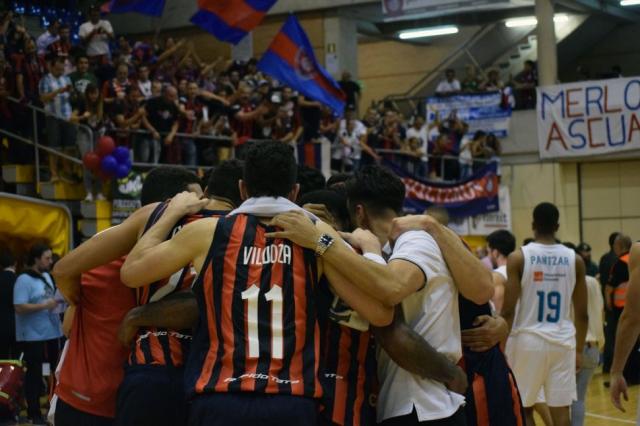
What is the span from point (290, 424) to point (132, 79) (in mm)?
13148

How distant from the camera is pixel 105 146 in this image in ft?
44.0

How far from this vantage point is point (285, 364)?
353 centimetres

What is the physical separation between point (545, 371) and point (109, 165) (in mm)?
7564

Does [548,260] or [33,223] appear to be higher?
[33,223]

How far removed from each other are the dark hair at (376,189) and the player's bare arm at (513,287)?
374 cm

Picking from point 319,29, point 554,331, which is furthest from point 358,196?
point 319,29

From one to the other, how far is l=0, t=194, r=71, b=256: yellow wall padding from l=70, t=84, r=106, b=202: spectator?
1.03m

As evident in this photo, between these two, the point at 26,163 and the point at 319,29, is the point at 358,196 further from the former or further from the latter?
the point at 319,29

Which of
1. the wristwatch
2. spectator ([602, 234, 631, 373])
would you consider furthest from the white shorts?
spectator ([602, 234, 631, 373])

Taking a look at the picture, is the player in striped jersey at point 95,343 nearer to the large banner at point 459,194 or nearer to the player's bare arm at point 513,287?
the player's bare arm at point 513,287

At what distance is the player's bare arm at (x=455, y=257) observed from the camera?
4004mm

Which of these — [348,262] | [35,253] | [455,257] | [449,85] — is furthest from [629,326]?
[449,85]

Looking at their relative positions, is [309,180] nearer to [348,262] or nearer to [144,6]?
[348,262]

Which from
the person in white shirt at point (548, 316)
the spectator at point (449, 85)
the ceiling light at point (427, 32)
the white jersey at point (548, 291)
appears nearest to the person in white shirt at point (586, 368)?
the person in white shirt at point (548, 316)
